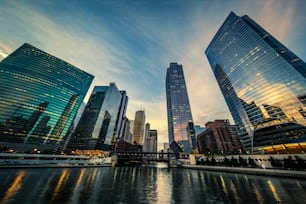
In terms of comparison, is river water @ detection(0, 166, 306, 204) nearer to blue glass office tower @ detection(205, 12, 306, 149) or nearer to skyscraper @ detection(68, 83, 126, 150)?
blue glass office tower @ detection(205, 12, 306, 149)

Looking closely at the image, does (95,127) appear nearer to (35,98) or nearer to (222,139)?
(35,98)

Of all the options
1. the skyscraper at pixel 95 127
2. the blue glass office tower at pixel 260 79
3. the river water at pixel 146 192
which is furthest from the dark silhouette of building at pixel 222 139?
the skyscraper at pixel 95 127

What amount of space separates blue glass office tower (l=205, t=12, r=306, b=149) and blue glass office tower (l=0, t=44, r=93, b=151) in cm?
16911

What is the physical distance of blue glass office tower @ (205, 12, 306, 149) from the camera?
79.8 metres

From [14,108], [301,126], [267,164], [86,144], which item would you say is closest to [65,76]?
[14,108]

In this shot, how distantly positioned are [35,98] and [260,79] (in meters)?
184

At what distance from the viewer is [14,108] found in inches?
4058

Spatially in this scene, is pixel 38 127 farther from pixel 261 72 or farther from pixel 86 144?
pixel 261 72

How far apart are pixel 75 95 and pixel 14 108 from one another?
165ft

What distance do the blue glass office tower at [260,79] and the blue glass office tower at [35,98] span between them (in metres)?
169

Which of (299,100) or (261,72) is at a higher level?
(261,72)

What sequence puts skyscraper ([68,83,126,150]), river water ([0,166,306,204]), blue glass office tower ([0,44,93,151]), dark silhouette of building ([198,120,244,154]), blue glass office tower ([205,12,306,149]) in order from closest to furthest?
river water ([0,166,306,204]) → blue glass office tower ([205,12,306,149]) → blue glass office tower ([0,44,93,151]) → dark silhouette of building ([198,120,244,154]) → skyscraper ([68,83,126,150])

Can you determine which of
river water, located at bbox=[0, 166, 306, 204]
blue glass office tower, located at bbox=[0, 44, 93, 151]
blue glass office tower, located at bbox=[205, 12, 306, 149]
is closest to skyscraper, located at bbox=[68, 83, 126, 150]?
blue glass office tower, located at bbox=[0, 44, 93, 151]

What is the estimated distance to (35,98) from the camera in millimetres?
114000
